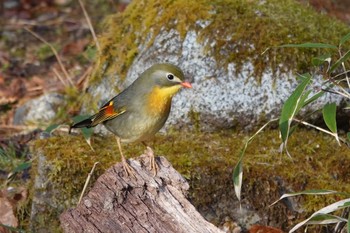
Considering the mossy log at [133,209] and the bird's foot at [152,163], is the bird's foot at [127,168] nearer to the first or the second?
the mossy log at [133,209]

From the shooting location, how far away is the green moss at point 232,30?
21.1 feet

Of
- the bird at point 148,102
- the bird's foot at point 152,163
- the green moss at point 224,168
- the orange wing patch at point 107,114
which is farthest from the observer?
the green moss at point 224,168

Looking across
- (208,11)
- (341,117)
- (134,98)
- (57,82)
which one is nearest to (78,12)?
(57,82)

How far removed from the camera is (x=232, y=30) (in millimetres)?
6547

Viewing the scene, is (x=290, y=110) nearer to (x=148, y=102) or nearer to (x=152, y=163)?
(x=152, y=163)

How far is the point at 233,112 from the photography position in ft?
20.7

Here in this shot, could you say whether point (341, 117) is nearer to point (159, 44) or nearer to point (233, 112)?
point (233, 112)

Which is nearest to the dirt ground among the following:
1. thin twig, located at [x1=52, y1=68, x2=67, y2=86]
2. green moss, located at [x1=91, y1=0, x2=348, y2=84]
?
thin twig, located at [x1=52, y1=68, x2=67, y2=86]

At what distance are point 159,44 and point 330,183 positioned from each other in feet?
6.28

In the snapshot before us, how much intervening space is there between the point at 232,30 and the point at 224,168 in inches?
53.4

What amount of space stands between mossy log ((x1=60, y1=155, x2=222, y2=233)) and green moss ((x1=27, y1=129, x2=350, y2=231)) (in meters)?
1.14

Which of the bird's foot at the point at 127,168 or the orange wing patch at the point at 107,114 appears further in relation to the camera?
the orange wing patch at the point at 107,114

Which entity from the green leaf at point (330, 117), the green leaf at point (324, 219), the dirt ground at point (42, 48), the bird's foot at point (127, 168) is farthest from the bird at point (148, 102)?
the dirt ground at point (42, 48)

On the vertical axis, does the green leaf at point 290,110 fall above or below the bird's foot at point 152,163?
Result: above
